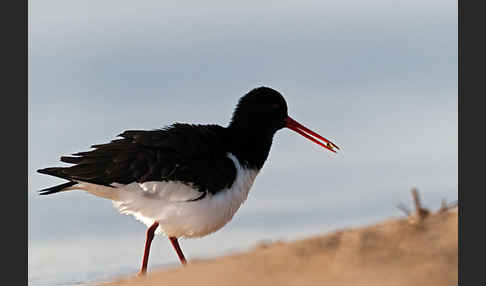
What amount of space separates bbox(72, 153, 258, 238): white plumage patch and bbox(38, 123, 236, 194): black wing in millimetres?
96

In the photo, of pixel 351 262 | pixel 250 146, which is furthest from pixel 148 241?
pixel 351 262

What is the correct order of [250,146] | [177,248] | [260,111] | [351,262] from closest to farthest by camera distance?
[351,262] → [177,248] → [250,146] → [260,111]

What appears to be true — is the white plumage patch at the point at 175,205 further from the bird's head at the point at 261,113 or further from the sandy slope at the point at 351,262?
the sandy slope at the point at 351,262

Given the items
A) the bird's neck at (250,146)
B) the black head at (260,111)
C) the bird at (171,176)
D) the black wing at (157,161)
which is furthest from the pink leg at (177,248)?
the black head at (260,111)

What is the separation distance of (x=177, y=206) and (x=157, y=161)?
60 cm

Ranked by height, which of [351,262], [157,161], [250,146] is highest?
[250,146]

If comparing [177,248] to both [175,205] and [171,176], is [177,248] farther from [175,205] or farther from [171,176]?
[171,176]

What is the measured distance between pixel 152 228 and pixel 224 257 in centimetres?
240

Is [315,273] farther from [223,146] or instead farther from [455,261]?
[223,146]

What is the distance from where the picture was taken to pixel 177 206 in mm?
9039

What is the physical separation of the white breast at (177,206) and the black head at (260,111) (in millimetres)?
1098

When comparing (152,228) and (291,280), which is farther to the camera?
(152,228)

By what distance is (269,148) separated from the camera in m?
10.3

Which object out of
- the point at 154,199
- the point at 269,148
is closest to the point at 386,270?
the point at 154,199
